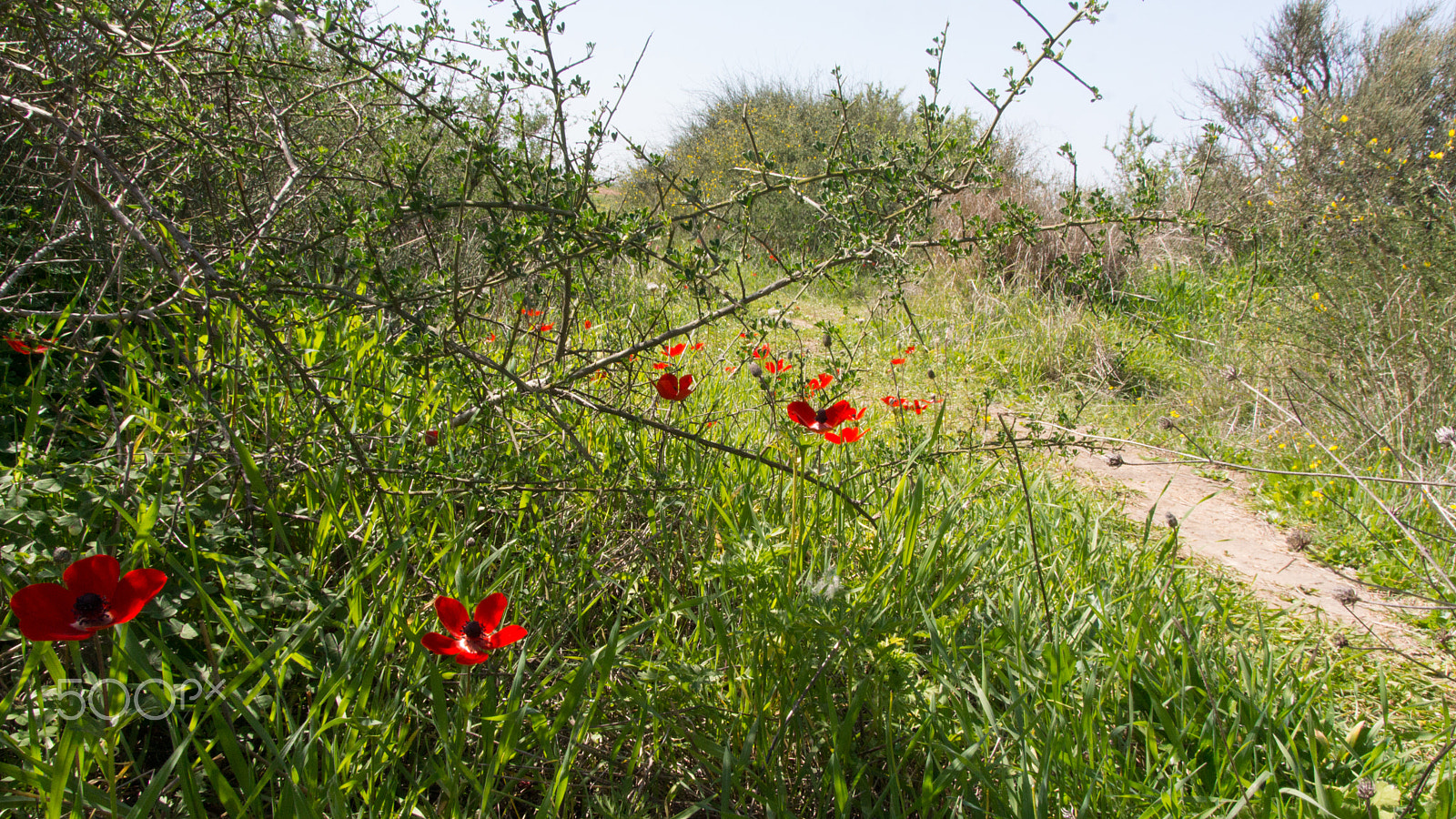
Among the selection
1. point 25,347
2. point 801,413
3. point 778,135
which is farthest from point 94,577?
point 778,135

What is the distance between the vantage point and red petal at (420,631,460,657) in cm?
105

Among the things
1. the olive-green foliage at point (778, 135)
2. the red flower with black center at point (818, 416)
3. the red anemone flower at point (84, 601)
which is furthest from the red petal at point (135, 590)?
the olive-green foliage at point (778, 135)

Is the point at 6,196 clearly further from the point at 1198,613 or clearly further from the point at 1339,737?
the point at 1339,737

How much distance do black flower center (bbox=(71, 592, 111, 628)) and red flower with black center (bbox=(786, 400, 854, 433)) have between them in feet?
3.53

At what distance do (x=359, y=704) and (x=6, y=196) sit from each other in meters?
3.01

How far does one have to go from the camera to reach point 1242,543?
114 inches

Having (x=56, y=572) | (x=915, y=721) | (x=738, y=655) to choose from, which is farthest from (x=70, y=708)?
(x=915, y=721)

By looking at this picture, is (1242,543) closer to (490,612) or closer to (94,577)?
(490,612)

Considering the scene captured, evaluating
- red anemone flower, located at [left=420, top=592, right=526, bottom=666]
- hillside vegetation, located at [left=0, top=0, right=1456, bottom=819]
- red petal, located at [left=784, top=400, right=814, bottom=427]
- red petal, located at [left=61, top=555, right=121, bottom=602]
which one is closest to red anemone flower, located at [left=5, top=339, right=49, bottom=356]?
hillside vegetation, located at [left=0, top=0, right=1456, bottom=819]

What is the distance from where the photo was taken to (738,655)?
4.62 ft

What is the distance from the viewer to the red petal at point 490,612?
115 cm

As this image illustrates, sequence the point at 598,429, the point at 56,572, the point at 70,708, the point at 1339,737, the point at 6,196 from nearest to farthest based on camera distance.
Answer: the point at 70,708
the point at 56,572
the point at 1339,737
the point at 598,429
the point at 6,196

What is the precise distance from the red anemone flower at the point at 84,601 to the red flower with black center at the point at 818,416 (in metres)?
1.04

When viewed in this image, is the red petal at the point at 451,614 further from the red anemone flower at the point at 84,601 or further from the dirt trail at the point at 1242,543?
the dirt trail at the point at 1242,543
